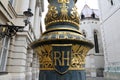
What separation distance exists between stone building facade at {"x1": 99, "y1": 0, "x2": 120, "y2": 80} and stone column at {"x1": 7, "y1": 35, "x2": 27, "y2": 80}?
13.6m

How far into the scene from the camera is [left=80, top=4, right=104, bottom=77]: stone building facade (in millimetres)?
29500

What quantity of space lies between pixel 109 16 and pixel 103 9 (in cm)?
309

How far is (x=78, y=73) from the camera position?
1.39 m

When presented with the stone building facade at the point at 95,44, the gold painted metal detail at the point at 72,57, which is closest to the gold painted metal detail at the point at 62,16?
the gold painted metal detail at the point at 72,57

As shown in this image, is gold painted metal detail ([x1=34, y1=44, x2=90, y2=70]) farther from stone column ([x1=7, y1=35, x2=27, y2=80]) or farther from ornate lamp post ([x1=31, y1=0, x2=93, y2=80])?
stone column ([x1=7, y1=35, x2=27, y2=80])

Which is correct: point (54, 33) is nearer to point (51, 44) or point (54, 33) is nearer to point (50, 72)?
point (51, 44)

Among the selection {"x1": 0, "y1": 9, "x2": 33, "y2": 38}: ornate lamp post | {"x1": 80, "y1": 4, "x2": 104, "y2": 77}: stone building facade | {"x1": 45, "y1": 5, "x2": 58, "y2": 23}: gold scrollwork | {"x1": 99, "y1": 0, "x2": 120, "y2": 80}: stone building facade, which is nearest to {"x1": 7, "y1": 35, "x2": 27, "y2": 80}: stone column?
{"x1": 0, "y1": 9, "x2": 33, "y2": 38}: ornate lamp post

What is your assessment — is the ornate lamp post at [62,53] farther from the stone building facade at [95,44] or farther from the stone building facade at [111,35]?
the stone building facade at [95,44]

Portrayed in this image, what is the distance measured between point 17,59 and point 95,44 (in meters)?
25.2

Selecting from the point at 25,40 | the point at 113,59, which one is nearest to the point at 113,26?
the point at 113,59

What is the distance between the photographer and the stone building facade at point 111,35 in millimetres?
18575

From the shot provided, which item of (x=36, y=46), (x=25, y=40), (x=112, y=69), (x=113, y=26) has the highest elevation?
(x=113, y=26)

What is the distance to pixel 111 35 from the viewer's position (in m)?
20.6

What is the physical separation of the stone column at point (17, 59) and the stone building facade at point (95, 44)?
20.7 metres
